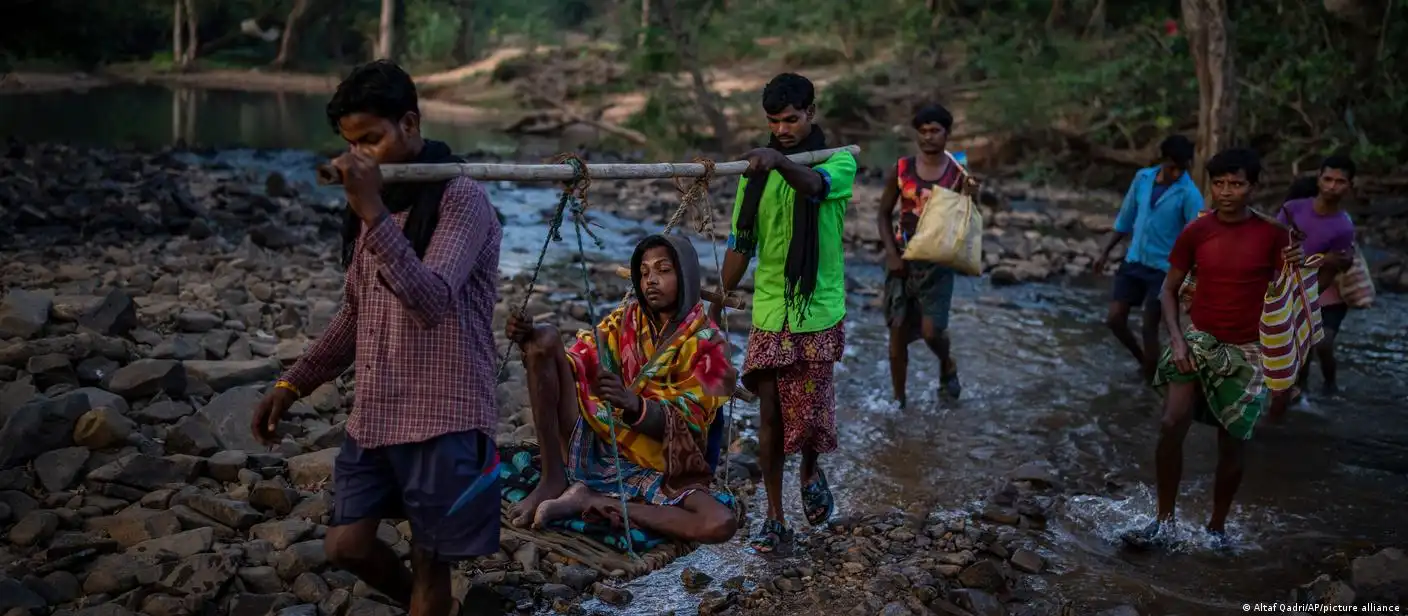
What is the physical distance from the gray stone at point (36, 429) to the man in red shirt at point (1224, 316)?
4532 millimetres

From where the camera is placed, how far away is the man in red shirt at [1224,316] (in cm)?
486

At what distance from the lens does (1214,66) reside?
44.7 ft

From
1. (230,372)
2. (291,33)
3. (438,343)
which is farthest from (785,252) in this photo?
(291,33)

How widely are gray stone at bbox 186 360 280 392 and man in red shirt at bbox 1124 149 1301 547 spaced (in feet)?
14.3

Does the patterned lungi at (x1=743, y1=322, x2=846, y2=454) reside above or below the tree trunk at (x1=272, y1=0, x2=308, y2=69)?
below

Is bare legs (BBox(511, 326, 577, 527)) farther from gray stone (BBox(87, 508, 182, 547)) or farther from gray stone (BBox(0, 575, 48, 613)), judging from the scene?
gray stone (BBox(0, 575, 48, 613))

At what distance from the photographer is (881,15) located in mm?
26406

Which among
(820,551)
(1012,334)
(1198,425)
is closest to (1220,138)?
(1012,334)

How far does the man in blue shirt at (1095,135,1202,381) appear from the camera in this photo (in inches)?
280

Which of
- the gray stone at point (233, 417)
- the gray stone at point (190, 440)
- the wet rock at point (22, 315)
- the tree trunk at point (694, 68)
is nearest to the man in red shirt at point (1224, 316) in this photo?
the gray stone at point (233, 417)

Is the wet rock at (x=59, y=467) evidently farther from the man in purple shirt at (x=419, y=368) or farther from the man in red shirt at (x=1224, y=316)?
the man in red shirt at (x=1224, y=316)

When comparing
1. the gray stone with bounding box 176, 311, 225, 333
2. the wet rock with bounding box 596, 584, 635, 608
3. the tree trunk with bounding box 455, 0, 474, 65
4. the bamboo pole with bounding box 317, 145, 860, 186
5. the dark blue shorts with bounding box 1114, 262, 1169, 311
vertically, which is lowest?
the wet rock with bounding box 596, 584, 635, 608

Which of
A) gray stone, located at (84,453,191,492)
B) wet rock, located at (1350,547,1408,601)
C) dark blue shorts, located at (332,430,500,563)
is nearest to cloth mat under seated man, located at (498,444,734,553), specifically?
dark blue shorts, located at (332,430,500,563)

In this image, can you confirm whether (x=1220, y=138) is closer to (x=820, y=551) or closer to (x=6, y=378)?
(x=820, y=551)
